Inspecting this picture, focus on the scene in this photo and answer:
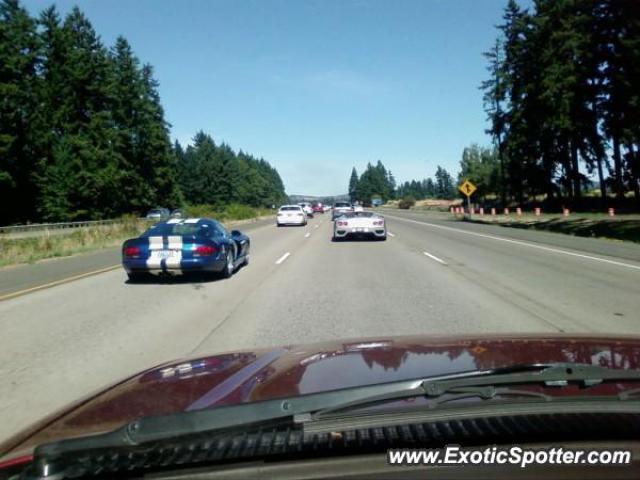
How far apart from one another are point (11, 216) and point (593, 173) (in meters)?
56.7

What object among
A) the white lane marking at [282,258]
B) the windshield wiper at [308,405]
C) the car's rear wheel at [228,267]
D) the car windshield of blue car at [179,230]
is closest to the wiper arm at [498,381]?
the windshield wiper at [308,405]

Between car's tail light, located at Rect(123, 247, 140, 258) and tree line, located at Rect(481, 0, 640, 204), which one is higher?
tree line, located at Rect(481, 0, 640, 204)

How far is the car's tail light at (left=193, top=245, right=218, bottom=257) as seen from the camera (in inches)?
497

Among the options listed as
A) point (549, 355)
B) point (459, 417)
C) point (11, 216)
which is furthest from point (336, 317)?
point (11, 216)

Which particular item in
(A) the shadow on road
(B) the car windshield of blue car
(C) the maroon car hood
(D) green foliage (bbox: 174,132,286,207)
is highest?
(D) green foliage (bbox: 174,132,286,207)

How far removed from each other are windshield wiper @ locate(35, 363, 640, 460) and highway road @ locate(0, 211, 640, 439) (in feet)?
9.07

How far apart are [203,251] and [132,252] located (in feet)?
4.94

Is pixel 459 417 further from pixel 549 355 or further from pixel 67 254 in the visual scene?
pixel 67 254

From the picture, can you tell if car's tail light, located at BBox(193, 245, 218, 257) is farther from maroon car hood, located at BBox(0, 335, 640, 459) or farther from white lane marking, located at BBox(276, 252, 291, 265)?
maroon car hood, located at BBox(0, 335, 640, 459)

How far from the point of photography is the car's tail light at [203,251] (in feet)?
41.4

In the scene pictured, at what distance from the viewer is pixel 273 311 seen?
9406 millimetres

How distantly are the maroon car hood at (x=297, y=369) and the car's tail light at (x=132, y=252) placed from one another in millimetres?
9077

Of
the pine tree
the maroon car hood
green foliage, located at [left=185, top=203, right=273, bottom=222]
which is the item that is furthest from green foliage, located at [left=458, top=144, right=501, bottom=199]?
the maroon car hood

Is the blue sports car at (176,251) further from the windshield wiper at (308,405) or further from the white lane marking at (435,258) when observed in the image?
the windshield wiper at (308,405)
